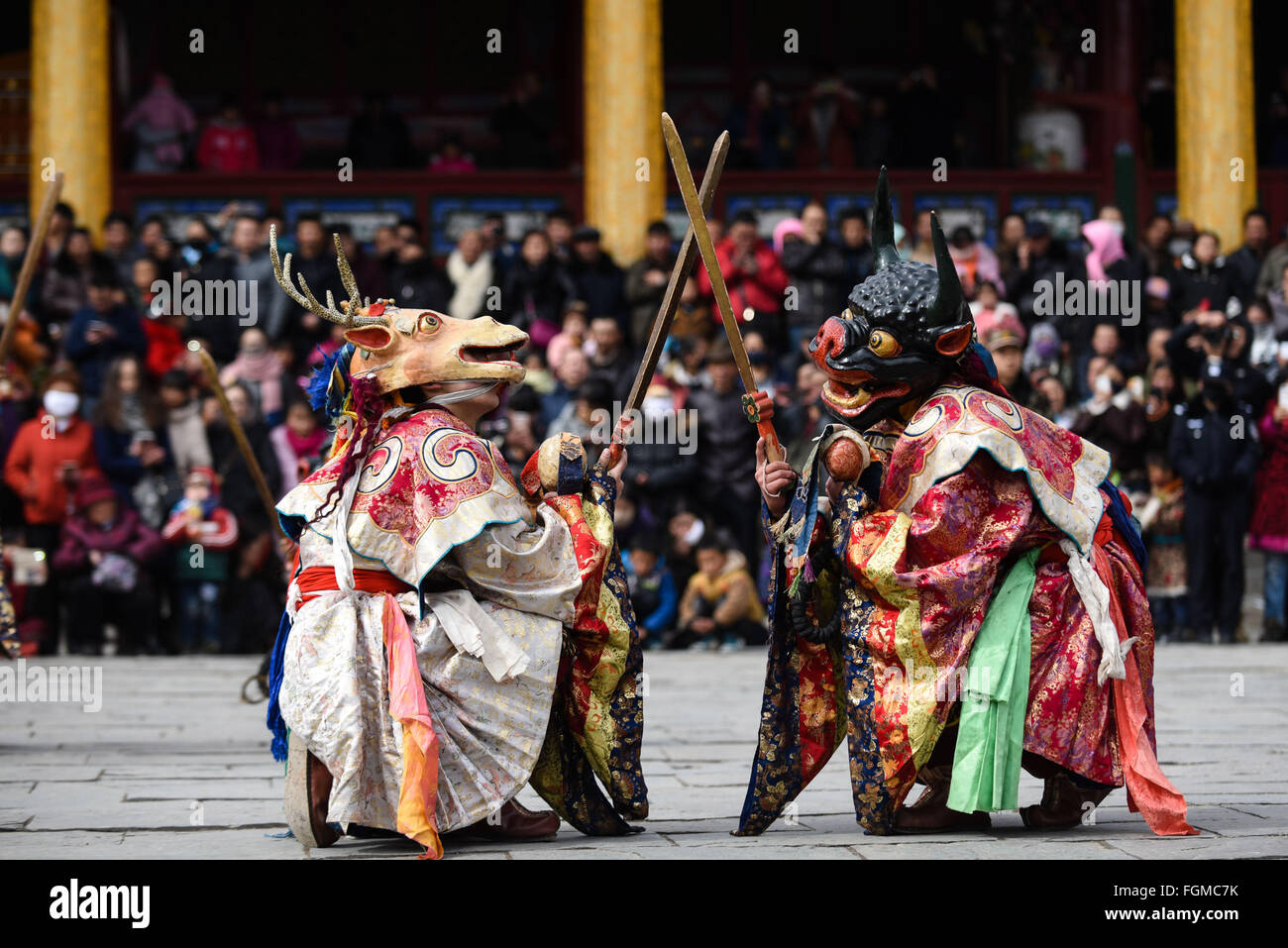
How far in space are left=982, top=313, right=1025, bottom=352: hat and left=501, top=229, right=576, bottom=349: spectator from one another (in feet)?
9.37

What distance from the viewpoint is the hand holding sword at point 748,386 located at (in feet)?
20.3

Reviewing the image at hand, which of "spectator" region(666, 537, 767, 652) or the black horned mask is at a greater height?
the black horned mask

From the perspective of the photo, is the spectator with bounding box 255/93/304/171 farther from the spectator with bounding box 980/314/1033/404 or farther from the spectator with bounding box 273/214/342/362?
the spectator with bounding box 980/314/1033/404

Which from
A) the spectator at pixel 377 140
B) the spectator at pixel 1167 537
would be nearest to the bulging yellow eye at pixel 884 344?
the spectator at pixel 1167 537

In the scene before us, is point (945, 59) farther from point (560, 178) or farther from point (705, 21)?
point (560, 178)

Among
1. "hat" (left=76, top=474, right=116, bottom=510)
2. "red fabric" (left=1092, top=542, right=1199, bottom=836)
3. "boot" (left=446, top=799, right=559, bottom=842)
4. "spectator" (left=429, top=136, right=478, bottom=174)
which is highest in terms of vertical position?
"spectator" (left=429, top=136, right=478, bottom=174)

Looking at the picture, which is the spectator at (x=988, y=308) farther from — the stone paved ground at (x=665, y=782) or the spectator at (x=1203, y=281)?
the stone paved ground at (x=665, y=782)

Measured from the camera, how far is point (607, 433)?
40.1 ft

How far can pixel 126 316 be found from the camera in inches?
509

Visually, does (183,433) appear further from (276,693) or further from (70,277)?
(276,693)

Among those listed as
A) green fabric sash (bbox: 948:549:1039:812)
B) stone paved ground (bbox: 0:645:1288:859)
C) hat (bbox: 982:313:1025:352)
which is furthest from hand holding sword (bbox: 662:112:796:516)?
hat (bbox: 982:313:1025:352)

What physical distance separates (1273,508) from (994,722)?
7215 millimetres

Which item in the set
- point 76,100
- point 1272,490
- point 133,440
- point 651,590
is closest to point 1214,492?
point 1272,490

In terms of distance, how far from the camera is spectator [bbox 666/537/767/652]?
12367 millimetres
